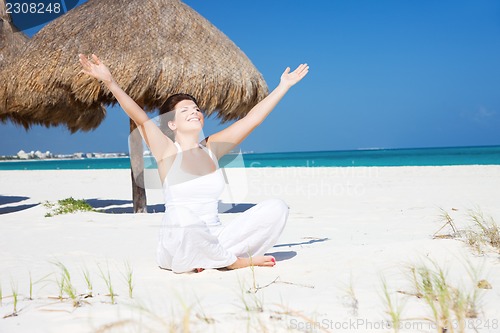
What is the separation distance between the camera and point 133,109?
271cm

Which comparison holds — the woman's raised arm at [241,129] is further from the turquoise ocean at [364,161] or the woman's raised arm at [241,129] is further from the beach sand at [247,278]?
the turquoise ocean at [364,161]

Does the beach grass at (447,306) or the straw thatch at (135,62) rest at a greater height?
the straw thatch at (135,62)

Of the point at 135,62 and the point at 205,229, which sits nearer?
the point at 205,229

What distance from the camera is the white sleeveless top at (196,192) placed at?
9.23 ft

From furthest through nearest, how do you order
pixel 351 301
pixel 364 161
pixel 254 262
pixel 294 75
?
pixel 364 161 < pixel 294 75 < pixel 254 262 < pixel 351 301

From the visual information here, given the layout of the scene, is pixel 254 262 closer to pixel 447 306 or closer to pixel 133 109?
pixel 133 109

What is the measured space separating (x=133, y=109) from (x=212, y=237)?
33.9 inches

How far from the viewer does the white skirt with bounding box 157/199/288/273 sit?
2674mm

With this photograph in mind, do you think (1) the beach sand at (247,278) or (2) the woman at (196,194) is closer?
(1) the beach sand at (247,278)

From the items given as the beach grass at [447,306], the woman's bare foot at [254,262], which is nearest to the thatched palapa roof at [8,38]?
the woman's bare foot at [254,262]

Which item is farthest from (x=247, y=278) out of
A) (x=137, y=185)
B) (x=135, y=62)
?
(x=137, y=185)

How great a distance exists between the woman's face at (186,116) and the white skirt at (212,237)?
19.6 inches

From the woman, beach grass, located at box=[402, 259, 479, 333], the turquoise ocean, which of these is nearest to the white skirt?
the woman

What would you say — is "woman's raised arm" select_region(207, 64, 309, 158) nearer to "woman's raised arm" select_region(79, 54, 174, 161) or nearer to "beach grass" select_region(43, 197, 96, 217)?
"woman's raised arm" select_region(79, 54, 174, 161)
